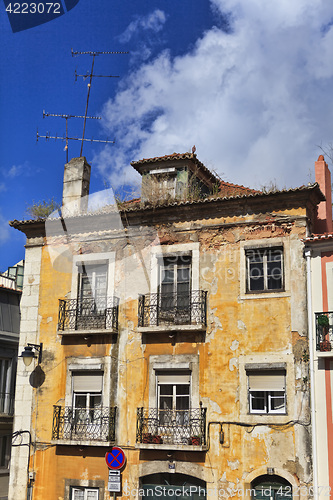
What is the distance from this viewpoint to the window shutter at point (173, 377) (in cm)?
1805

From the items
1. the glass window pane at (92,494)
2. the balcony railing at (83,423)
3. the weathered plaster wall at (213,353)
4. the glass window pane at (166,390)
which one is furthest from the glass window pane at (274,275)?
the glass window pane at (92,494)

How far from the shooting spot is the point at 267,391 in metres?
17.1

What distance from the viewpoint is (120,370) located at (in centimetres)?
1892

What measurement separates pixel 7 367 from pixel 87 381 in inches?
245

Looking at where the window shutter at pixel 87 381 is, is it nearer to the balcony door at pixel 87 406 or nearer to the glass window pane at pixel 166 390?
the balcony door at pixel 87 406

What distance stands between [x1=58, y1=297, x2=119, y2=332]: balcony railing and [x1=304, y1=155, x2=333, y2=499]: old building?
588cm

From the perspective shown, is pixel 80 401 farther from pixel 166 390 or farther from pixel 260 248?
pixel 260 248

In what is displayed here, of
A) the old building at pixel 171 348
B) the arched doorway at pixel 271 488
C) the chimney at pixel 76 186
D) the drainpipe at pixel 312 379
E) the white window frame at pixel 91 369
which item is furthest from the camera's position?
the chimney at pixel 76 186

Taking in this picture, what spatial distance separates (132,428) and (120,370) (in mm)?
Result: 1692

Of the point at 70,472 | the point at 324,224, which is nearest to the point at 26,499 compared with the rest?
the point at 70,472

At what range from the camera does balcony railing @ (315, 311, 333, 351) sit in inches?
648

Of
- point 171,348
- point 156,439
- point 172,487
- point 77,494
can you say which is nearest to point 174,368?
point 171,348

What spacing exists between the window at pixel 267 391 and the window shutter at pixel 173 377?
1.79 m

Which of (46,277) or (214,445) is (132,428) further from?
(46,277)
